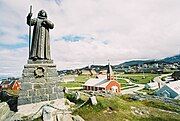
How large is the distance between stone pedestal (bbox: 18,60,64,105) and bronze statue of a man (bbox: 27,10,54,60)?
531 mm

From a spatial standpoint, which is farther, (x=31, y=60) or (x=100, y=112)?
(x=100, y=112)

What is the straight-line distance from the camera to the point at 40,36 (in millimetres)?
15336

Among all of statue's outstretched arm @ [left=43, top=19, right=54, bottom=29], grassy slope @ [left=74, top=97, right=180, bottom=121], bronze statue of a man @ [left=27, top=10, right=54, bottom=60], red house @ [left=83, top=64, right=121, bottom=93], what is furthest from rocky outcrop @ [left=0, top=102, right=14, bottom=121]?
red house @ [left=83, top=64, right=121, bottom=93]

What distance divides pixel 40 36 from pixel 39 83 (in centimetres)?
311

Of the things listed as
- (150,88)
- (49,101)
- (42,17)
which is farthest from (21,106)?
(150,88)

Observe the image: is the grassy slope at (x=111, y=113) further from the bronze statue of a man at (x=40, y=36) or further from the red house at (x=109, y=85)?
the red house at (x=109, y=85)

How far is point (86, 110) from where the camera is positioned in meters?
17.2

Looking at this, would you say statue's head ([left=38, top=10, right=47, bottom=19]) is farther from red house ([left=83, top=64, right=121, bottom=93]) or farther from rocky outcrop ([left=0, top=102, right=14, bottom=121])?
red house ([left=83, top=64, right=121, bottom=93])

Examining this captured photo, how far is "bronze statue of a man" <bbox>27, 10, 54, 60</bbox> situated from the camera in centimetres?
1506

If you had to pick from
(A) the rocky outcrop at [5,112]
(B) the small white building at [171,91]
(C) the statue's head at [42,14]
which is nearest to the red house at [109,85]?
(B) the small white building at [171,91]

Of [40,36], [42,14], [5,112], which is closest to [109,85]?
[40,36]

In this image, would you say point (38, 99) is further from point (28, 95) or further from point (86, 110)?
point (86, 110)

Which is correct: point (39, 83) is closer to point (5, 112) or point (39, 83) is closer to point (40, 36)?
point (5, 112)

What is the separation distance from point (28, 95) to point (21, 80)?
1015mm
